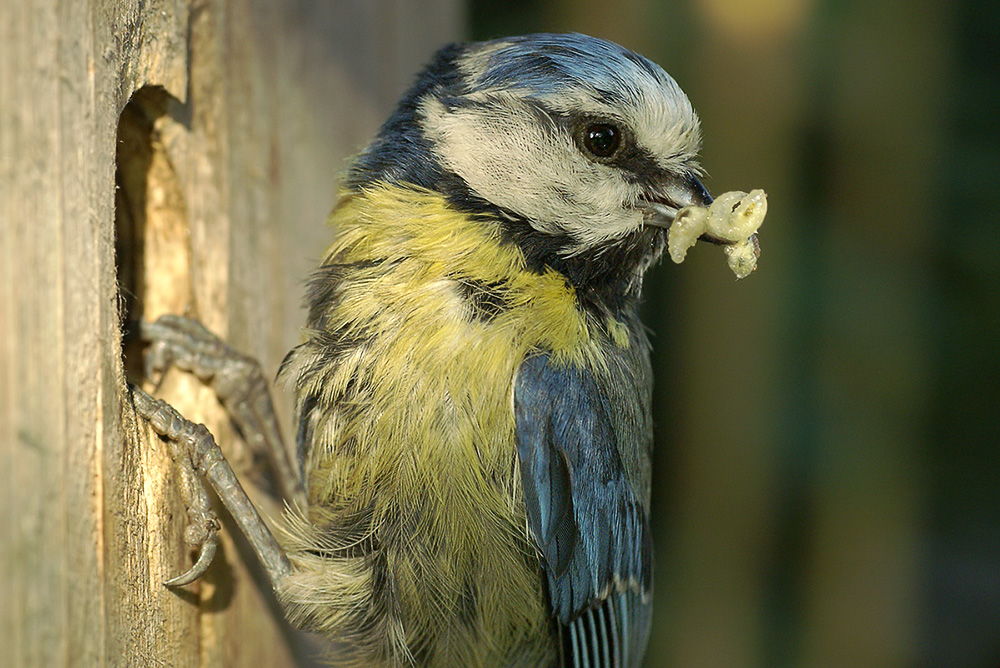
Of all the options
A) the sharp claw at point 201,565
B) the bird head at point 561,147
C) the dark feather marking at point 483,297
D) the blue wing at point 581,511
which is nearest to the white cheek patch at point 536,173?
the bird head at point 561,147

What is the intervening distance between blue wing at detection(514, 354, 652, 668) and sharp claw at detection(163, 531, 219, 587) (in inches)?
18.9

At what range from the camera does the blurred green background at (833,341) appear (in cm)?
307

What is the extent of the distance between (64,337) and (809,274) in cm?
259

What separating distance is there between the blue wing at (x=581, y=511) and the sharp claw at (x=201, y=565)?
1.57 feet

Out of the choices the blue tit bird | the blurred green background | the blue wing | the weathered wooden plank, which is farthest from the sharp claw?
the blurred green background

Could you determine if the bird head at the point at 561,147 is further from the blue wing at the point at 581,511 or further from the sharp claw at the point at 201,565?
the sharp claw at the point at 201,565

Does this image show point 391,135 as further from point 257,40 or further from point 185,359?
point 185,359

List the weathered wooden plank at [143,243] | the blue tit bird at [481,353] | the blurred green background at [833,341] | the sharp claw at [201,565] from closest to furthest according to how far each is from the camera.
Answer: the weathered wooden plank at [143,243] → the sharp claw at [201,565] → the blue tit bird at [481,353] → the blurred green background at [833,341]

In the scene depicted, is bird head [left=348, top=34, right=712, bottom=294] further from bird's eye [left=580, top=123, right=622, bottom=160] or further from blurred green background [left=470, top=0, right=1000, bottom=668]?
blurred green background [left=470, top=0, right=1000, bottom=668]

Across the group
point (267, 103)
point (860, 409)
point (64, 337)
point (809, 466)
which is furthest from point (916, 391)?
point (64, 337)

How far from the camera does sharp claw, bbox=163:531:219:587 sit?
1394 millimetres

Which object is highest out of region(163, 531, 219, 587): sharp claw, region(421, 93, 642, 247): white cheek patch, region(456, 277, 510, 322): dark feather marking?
region(421, 93, 642, 247): white cheek patch

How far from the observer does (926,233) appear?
10.2ft

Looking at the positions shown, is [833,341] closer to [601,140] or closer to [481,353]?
[601,140]
